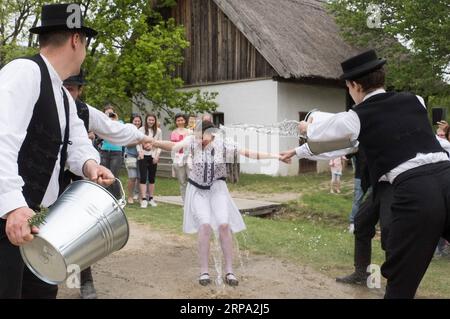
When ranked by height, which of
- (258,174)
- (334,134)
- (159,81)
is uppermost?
(159,81)

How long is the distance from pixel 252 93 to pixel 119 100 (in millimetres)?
4546

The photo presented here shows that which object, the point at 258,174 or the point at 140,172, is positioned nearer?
the point at 140,172

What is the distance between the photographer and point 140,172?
32.7ft

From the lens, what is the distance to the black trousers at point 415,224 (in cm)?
318

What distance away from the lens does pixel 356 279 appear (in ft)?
17.4

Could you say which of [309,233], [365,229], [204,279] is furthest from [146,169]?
[365,229]

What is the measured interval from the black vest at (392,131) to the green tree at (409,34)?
12.2 m

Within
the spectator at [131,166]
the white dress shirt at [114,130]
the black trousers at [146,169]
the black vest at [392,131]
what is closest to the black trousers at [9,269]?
the white dress shirt at [114,130]

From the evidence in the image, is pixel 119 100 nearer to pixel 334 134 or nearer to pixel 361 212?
pixel 361 212

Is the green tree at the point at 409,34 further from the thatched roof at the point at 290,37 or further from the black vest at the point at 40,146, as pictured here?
the black vest at the point at 40,146

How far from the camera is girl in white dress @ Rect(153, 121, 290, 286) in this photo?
5.20 meters

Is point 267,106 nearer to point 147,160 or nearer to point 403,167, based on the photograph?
point 147,160
